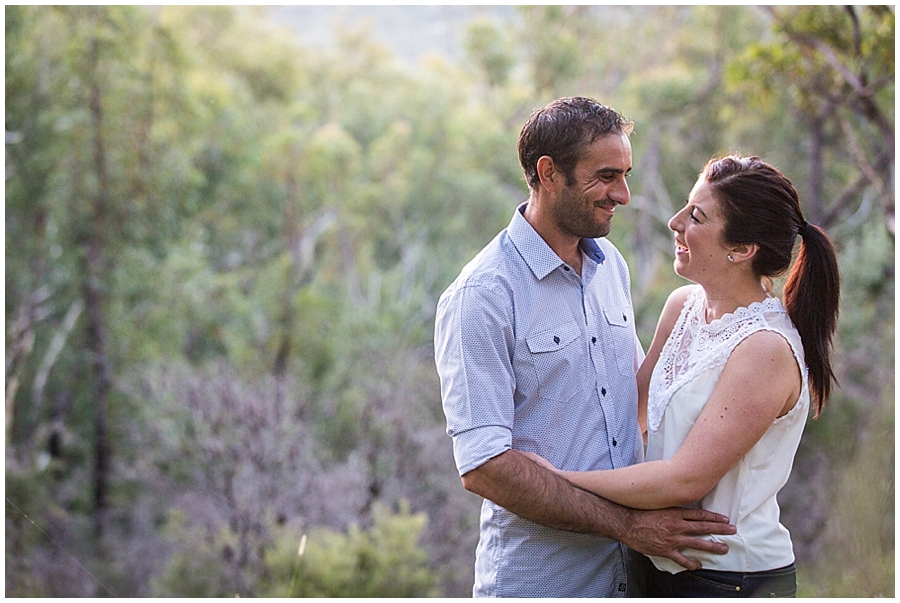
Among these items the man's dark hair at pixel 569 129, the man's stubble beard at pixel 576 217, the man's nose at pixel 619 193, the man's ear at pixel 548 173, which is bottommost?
the man's stubble beard at pixel 576 217

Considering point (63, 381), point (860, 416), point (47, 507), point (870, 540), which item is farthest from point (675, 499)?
point (63, 381)

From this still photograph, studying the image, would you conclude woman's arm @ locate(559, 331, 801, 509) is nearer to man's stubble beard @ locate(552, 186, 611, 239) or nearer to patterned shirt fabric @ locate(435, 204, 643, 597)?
patterned shirt fabric @ locate(435, 204, 643, 597)

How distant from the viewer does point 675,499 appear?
1.56 m

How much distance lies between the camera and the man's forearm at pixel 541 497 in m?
1.54

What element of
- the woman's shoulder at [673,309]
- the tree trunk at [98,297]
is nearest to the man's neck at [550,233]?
the woman's shoulder at [673,309]

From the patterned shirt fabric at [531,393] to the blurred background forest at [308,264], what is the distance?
3.38 metres

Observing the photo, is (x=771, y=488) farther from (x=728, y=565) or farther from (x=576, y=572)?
(x=576, y=572)

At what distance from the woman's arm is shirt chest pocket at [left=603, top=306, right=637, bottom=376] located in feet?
0.82

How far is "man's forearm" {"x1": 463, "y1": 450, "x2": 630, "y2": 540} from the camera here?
154cm

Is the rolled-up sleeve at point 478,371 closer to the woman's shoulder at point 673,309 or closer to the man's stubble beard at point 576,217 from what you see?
the man's stubble beard at point 576,217

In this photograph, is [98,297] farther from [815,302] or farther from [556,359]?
[815,302]

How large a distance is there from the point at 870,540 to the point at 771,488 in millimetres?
3992

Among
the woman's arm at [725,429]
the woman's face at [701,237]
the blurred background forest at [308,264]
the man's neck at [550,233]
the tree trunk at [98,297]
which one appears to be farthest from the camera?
the tree trunk at [98,297]

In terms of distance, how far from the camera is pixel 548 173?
66.7 inches
